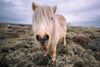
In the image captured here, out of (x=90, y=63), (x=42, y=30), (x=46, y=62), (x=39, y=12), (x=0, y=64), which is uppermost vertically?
(x=39, y=12)

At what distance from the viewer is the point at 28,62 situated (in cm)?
258

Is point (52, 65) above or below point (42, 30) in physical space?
below

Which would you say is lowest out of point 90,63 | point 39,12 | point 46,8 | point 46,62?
point 90,63

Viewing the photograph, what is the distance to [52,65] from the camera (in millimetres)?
Result: 2455

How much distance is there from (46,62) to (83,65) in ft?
5.63

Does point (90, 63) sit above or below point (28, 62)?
below

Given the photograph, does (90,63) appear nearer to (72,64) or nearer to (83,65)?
(83,65)

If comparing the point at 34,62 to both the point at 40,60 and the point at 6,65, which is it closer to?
the point at 40,60

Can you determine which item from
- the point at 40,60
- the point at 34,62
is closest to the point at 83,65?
the point at 40,60

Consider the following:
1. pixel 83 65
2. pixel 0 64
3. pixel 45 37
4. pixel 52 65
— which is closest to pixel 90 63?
pixel 83 65

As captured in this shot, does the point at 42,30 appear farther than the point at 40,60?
No

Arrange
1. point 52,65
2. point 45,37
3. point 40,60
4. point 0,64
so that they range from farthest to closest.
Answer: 1. point 40,60
2. point 52,65
3. point 0,64
4. point 45,37

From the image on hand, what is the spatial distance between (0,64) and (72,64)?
3.15m

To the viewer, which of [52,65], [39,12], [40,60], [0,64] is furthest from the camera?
[40,60]
